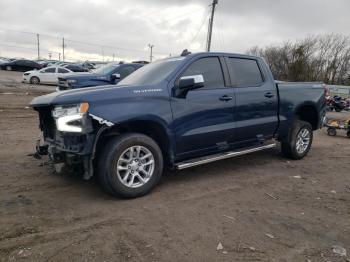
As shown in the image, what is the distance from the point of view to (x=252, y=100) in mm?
5793

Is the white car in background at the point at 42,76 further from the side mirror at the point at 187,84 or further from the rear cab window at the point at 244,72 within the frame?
the side mirror at the point at 187,84

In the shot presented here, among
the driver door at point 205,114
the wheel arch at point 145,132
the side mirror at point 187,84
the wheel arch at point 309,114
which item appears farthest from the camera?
the wheel arch at point 309,114

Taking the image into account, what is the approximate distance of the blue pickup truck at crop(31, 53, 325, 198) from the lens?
420 cm

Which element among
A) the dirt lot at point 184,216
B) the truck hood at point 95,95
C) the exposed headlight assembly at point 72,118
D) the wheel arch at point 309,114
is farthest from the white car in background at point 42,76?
the exposed headlight assembly at point 72,118

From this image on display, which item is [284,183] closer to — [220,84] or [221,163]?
[221,163]

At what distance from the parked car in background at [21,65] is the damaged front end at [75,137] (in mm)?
39768

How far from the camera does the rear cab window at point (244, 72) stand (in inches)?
223

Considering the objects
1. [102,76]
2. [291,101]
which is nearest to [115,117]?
[291,101]

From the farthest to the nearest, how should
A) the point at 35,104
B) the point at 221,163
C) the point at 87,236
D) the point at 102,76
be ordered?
the point at 102,76
the point at 221,163
the point at 35,104
the point at 87,236

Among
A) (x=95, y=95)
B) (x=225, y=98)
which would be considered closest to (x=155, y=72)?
(x=225, y=98)

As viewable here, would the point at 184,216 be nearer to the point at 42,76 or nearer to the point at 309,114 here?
the point at 309,114

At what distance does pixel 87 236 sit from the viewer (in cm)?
348

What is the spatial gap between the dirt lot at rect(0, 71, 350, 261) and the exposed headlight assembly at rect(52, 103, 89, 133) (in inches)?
36.9

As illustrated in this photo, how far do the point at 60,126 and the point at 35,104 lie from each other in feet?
2.47
